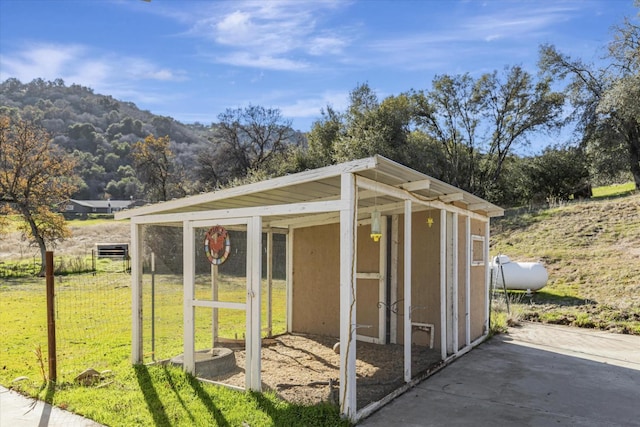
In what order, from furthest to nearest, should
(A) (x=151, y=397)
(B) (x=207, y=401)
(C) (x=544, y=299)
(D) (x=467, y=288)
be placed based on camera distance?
(C) (x=544, y=299)
(D) (x=467, y=288)
(A) (x=151, y=397)
(B) (x=207, y=401)

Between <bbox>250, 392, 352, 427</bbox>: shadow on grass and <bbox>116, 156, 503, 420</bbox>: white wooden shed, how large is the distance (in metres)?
0.13

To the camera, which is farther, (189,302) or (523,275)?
(523,275)

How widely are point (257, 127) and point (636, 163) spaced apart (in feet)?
63.4

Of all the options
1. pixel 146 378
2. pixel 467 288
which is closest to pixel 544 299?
pixel 467 288

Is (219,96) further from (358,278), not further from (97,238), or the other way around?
(358,278)

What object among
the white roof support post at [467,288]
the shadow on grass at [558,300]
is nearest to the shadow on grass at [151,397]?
the white roof support post at [467,288]

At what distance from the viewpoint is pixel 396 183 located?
4.81 m

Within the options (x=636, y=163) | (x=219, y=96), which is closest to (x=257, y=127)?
(x=219, y=96)

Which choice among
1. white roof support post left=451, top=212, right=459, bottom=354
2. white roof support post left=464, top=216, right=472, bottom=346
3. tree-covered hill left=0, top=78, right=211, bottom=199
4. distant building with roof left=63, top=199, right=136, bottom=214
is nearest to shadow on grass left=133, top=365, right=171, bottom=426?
white roof support post left=451, top=212, right=459, bottom=354

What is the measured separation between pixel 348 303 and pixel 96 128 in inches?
3100

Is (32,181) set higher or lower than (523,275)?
higher

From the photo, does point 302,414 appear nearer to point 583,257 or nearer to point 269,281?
point 269,281

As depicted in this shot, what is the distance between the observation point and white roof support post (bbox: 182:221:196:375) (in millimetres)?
5141

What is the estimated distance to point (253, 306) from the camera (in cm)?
465
